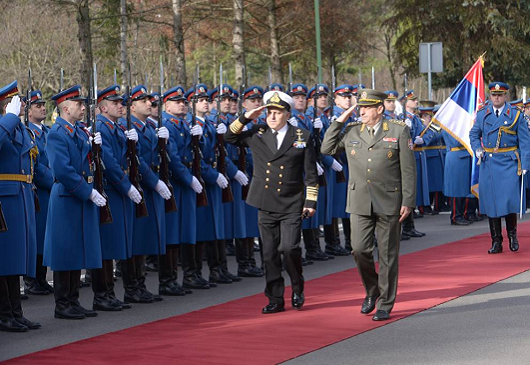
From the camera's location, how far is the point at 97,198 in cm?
939

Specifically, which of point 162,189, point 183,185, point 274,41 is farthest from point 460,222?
point 274,41

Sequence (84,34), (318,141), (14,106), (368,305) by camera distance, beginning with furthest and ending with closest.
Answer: (84,34) < (318,141) < (368,305) < (14,106)

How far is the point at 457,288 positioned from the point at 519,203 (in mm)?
2919

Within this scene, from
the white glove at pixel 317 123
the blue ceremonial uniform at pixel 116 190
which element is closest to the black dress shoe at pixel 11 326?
the blue ceremonial uniform at pixel 116 190

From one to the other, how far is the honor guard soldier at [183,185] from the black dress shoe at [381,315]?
2.48 metres

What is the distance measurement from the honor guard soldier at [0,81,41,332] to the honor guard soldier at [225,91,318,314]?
1.89 meters

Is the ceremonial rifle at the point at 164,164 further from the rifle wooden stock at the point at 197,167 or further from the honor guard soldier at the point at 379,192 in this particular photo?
the honor guard soldier at the point at 379,192

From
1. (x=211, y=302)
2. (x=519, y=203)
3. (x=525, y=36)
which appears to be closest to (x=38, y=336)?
(x=211, y=302)

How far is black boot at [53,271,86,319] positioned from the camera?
9.41 meters

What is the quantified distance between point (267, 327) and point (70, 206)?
2.06m

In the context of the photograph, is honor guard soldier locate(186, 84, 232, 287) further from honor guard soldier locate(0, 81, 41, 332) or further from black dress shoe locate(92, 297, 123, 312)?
honor guard soldier locate(0, 81, 41, 332)

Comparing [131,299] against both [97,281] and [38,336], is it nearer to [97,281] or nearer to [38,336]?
[97,281]

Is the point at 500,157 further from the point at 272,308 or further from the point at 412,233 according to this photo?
the point at 272,308

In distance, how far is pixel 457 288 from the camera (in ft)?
34.8
